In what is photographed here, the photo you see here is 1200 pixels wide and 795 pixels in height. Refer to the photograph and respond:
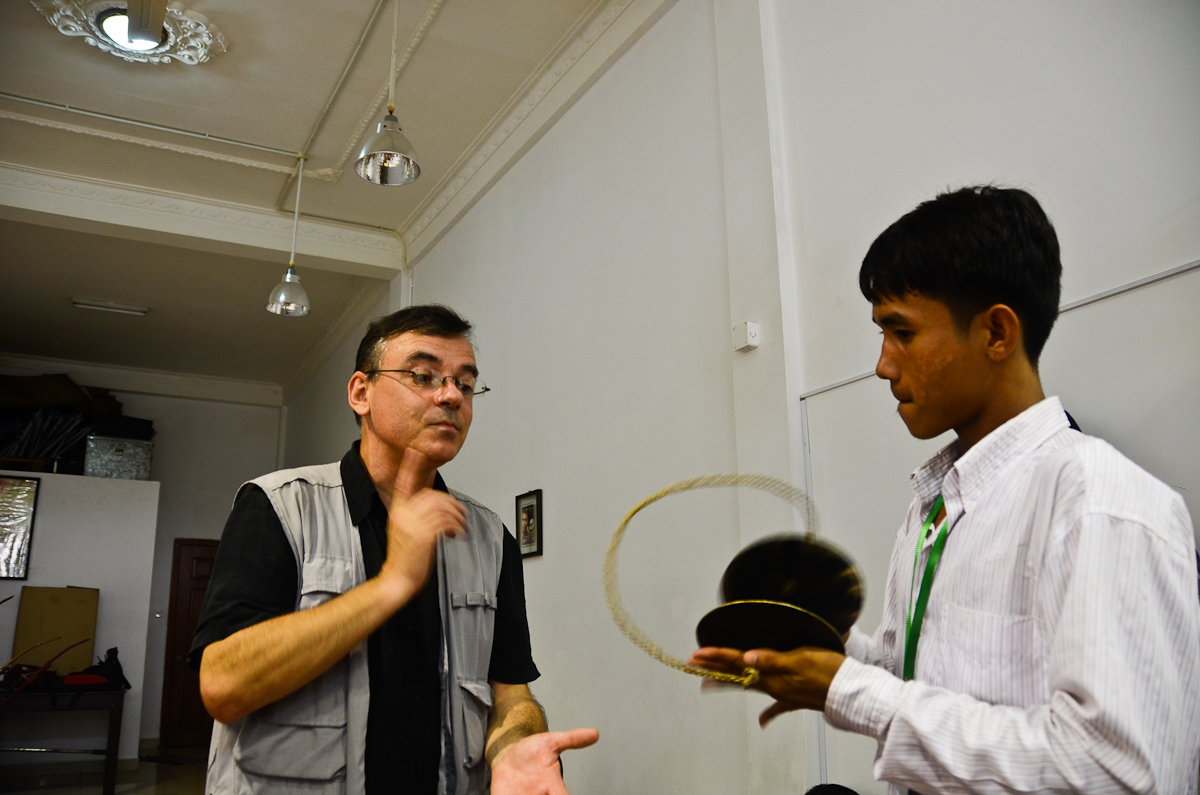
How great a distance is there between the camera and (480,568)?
1.84 meters

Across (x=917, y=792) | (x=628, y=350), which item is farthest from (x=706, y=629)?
(x=628, y=350)

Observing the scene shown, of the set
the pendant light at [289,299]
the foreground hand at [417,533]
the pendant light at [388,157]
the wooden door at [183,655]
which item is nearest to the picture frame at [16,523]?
the wooden door at [183,655]

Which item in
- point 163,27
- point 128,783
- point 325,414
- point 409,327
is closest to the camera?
point 409,327

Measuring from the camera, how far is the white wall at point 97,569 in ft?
26.6

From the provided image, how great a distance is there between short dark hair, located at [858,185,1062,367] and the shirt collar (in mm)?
112

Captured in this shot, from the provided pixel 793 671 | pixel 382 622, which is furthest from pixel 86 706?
pixel 793 671

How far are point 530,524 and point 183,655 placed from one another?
7.20 m

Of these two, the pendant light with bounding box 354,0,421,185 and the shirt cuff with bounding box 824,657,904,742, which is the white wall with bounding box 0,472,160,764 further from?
the shirt cuff with bounding box 824,657,904,742

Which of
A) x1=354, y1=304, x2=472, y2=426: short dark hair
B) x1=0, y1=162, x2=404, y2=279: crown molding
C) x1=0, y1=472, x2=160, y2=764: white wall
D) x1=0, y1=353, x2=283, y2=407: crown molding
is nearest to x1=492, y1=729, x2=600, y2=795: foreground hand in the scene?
x1=354, y1=304, x2=472, y2=426: short dark hair

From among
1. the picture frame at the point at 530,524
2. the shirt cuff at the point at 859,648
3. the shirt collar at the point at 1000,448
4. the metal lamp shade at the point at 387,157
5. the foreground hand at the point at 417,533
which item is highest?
the metal lamp shade at the point at 387,157

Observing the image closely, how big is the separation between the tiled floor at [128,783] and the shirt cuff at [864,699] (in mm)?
7174

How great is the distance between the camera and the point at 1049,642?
103 centimetres

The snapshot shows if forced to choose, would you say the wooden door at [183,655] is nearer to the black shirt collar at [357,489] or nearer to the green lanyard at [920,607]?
the black shirt collar at [357,489]

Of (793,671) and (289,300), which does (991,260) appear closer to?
(793,671)
